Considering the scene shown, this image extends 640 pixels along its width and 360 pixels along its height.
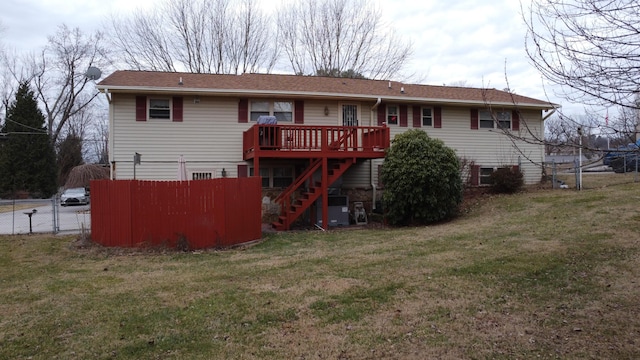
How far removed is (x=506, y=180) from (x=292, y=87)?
27.2 ft

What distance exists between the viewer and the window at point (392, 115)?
15844 mm

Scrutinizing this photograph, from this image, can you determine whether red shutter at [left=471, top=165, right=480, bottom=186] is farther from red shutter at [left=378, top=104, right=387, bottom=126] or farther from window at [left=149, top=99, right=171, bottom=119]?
window at [left=149, top=99, right=171, bottom=119]

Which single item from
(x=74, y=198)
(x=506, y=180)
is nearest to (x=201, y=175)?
(x=506, y=180)

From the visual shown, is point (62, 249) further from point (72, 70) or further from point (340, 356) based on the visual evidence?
point (72, 70)

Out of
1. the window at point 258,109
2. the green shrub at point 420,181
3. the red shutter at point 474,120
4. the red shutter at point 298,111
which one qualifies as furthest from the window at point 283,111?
the red shutter at point 474,120

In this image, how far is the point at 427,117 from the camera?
635 inches

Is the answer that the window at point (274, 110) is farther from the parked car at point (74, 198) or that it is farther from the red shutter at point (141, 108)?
the parked car at point (74, 198)

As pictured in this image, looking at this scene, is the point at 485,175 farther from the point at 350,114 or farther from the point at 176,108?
the point at 176,108

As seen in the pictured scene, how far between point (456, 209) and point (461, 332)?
9871 millimetres

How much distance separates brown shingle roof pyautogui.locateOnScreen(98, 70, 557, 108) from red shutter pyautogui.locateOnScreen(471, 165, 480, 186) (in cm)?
254

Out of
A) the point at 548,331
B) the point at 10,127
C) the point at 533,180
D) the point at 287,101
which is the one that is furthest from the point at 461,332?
the point at 10,127

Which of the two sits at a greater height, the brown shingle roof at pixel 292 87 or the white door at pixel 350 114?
the brown shingle roof at pixel 292 87

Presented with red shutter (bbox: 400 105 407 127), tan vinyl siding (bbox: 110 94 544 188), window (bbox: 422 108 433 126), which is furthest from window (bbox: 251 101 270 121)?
window (bbox: 422 108 433 126)

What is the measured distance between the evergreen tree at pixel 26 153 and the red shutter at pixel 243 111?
26701mm
